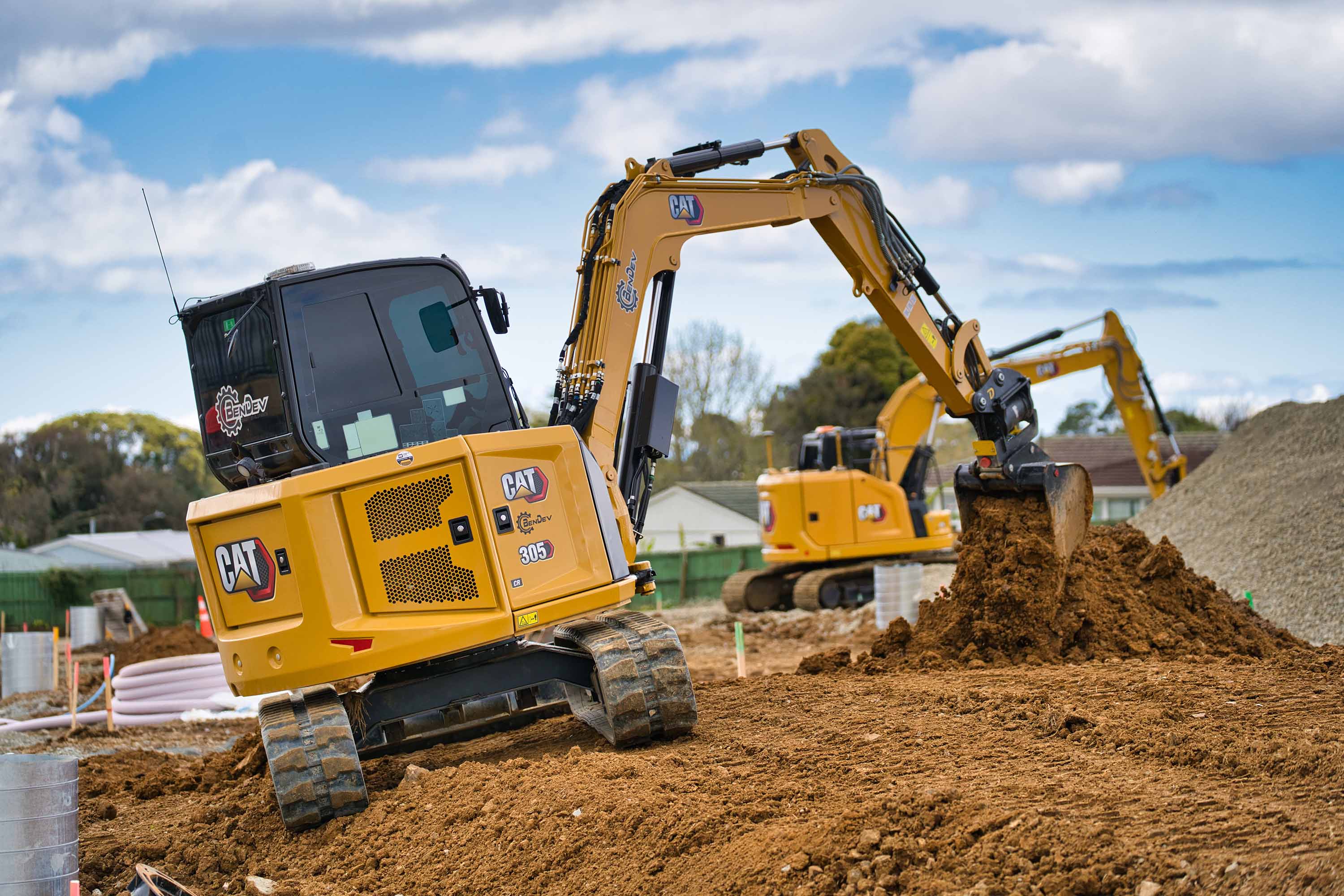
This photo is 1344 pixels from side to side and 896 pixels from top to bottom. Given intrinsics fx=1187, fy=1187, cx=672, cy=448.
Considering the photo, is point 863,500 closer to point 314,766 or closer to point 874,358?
point 314,766

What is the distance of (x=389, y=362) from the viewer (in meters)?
7.13

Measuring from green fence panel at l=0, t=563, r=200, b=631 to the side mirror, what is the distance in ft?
74.5

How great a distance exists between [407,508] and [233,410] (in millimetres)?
1383

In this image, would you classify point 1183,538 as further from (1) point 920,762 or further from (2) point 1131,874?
(2) point 1131,874

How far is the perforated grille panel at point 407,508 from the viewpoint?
674cm

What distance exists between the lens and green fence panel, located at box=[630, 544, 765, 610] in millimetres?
27844

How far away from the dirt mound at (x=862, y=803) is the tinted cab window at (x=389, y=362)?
81.0 inches

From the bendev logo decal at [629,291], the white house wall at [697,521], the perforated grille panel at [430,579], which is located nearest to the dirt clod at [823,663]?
the bendev logo decal at [629,291]

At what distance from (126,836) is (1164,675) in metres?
6.74

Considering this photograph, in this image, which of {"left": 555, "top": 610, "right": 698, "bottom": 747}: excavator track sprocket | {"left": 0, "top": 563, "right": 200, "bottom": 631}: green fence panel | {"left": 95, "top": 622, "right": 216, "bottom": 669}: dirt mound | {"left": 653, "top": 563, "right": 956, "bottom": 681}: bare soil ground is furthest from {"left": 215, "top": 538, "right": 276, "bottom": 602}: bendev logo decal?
{"left": 0, "top": 563, "right": 200, "bottom": 631}: green fence panel

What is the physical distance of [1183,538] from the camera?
15516 millimetres

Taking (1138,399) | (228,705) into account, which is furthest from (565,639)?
(1138,399)

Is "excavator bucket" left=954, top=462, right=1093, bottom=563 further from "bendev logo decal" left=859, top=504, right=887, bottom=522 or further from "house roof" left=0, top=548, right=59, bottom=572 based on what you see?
"house roof" left=0, top=548, right=59, bottom=572

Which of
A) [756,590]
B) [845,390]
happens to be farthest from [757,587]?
[845,390]
